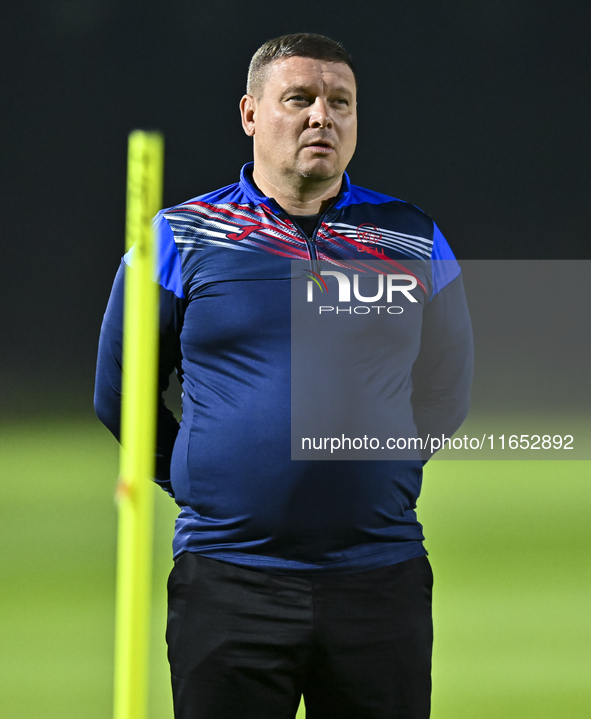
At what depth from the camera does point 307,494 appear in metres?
→ 1.10

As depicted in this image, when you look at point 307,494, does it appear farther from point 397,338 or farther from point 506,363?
point 506,363

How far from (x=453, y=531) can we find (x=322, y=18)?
9.30ft

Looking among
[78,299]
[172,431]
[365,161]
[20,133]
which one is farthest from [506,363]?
[172,431]

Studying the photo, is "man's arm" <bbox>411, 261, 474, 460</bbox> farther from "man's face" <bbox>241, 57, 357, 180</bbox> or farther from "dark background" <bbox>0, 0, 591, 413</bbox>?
"dark background" <bbox>0, 0, 591, 413</bbox>

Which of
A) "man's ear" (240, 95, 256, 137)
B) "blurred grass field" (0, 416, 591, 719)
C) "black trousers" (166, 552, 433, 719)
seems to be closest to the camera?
"black trousers" (166, 552, 433, 719)

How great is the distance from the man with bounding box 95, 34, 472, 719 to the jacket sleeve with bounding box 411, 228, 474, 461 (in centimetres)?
5

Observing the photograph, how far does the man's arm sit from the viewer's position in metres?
1.29

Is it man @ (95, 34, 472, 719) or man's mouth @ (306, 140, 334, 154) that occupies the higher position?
man's mouth @ (306, 140, 334, 154)

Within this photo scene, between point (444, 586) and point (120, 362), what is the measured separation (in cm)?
194

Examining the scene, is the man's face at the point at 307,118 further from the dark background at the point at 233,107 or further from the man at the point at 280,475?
the dark background at the point at 233,107

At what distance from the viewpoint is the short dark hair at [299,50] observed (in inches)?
47.5

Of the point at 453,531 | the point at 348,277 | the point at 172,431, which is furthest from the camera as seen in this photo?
the point at 453,531

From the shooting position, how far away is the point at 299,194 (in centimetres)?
123

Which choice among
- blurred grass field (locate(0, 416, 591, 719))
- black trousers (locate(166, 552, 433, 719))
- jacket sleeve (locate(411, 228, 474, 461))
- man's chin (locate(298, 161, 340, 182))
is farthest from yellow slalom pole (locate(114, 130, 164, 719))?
blurred grass field (locate(0, 416, 591, 719))
